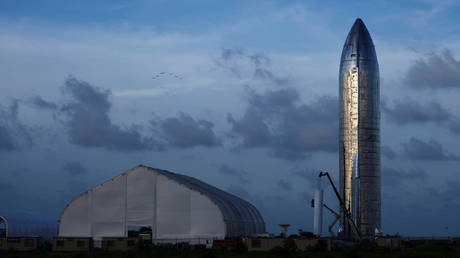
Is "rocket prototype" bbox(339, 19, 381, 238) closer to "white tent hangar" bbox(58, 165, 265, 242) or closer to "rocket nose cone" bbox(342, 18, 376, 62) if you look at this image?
"rocket nose cone" bbox(342, 18, 376, 62)

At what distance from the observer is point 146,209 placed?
69062 millimetres

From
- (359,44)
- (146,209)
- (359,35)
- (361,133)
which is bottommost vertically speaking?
(146,209)

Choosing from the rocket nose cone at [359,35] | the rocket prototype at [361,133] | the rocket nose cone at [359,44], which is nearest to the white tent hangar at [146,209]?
the rocket prototype at [361,133]

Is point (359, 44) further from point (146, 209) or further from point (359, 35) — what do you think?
point (146, 209)

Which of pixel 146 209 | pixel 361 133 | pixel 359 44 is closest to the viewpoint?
Answer: pixel 146 209

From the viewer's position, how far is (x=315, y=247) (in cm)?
6072

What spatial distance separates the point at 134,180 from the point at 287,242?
18.6m

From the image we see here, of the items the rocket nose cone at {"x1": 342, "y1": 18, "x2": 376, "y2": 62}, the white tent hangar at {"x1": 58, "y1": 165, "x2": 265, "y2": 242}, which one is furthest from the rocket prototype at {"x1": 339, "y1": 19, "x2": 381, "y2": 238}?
the white tent hangar at {"x1": 58, "y1": 165, "x2": 265, "y2": 242}

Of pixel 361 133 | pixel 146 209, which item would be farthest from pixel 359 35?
pixel 146 209

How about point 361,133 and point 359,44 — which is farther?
point 359,44

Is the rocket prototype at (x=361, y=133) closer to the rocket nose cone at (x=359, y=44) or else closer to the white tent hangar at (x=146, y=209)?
the rocket nose cone at (x=359, y=44)

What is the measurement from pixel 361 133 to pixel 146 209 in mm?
27587

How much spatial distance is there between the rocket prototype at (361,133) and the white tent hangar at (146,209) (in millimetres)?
16534

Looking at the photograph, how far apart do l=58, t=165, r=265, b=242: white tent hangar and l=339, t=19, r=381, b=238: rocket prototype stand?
16534 mm
